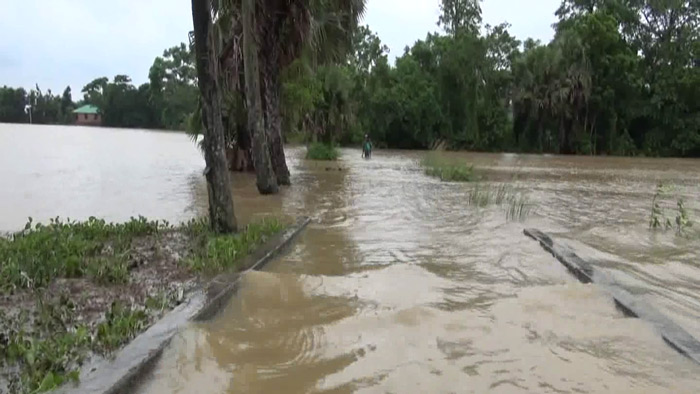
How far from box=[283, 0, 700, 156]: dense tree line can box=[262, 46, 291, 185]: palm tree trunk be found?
24923 millimetres

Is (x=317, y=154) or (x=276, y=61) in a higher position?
(x=276, y=61)

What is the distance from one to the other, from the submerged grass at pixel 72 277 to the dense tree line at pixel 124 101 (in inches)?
3163

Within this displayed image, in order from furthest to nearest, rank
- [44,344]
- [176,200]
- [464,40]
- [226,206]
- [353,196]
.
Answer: [464,40], [353,196], [176,200], [226,206], [44,344]

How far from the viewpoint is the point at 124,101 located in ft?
359

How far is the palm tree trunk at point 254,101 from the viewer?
47.7ft

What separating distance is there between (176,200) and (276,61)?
4.87 meters

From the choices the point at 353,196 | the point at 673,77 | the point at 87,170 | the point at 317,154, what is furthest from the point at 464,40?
the point at 353,196

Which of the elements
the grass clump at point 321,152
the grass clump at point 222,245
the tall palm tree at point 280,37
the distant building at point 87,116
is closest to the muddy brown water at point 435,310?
the grass clump at point 222,245

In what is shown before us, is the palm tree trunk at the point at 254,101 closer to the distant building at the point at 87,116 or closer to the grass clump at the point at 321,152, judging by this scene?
the grass clump at the point at 321,152

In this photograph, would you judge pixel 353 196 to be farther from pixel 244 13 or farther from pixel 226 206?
pixel 226 206

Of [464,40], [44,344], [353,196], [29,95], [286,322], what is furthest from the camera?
[29,95]

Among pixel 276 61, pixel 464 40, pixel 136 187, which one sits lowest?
pixel 136 187

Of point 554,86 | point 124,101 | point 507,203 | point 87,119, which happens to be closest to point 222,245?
point 507,203

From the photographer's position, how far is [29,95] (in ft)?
385
